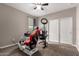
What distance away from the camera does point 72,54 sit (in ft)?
5.35

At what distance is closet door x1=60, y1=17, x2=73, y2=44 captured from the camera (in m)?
1.71

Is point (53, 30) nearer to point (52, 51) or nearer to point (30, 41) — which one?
point (52, 51)

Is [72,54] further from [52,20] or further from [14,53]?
[14,53]

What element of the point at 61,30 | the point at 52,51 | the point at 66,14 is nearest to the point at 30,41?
the point at 52,51

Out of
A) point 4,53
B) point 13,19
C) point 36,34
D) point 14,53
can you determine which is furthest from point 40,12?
point 4,53

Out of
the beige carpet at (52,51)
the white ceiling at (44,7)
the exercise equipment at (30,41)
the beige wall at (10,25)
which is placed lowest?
the beige carpet at (52,51)

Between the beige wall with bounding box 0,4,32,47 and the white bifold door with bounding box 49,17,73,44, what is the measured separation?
656 millimetres

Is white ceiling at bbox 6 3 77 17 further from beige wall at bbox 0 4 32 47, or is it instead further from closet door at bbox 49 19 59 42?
closet door at bbox 49 19 59 42

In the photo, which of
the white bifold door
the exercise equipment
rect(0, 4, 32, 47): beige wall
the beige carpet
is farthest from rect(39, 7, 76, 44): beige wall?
rect(0, 4, 32, 47): beige wall

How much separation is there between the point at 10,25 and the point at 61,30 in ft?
3.77

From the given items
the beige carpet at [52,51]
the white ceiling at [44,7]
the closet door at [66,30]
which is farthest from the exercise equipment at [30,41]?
the closet door at [66,30]

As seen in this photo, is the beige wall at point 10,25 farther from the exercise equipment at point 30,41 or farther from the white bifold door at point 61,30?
the white bifold door at point 61,30

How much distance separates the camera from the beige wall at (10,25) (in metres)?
1.65

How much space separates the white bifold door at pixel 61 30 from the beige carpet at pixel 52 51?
0.14m
